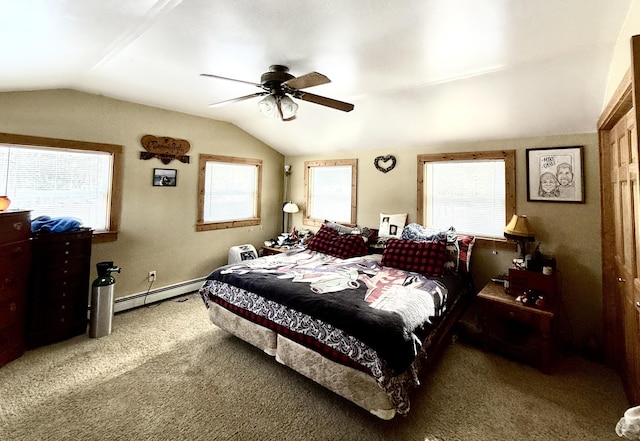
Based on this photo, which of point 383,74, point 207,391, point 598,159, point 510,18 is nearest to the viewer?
point 510,18

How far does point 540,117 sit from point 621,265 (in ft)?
4.92

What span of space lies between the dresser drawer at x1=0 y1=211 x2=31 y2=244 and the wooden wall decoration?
1.41 m

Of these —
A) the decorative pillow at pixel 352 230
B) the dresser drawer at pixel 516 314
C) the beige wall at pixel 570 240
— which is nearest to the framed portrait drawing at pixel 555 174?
the beige wall at pixel 570 240

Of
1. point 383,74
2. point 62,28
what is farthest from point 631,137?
point 62,28

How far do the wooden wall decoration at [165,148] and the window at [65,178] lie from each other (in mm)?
320

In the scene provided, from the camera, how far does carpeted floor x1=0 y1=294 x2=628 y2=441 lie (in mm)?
1750

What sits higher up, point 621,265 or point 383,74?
point 383,74

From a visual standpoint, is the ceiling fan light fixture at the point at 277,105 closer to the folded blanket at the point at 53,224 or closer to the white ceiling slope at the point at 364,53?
the white ceiling slope at the point at 364,53

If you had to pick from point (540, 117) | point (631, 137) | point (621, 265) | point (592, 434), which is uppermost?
point (540, 117)

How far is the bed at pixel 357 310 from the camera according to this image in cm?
176

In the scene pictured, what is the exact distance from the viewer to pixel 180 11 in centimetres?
169

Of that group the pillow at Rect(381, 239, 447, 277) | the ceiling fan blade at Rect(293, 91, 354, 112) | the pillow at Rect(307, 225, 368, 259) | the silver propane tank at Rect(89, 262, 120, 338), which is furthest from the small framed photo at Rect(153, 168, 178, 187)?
the pillow at Rect(381, 239, 447, 277)

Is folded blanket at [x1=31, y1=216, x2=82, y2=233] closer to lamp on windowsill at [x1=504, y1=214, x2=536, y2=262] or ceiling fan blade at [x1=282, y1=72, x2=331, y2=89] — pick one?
ceiling fan blade at [x1=282, y1=72, x2=331, y2=89]

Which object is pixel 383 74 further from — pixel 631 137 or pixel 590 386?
pixel 590 386
